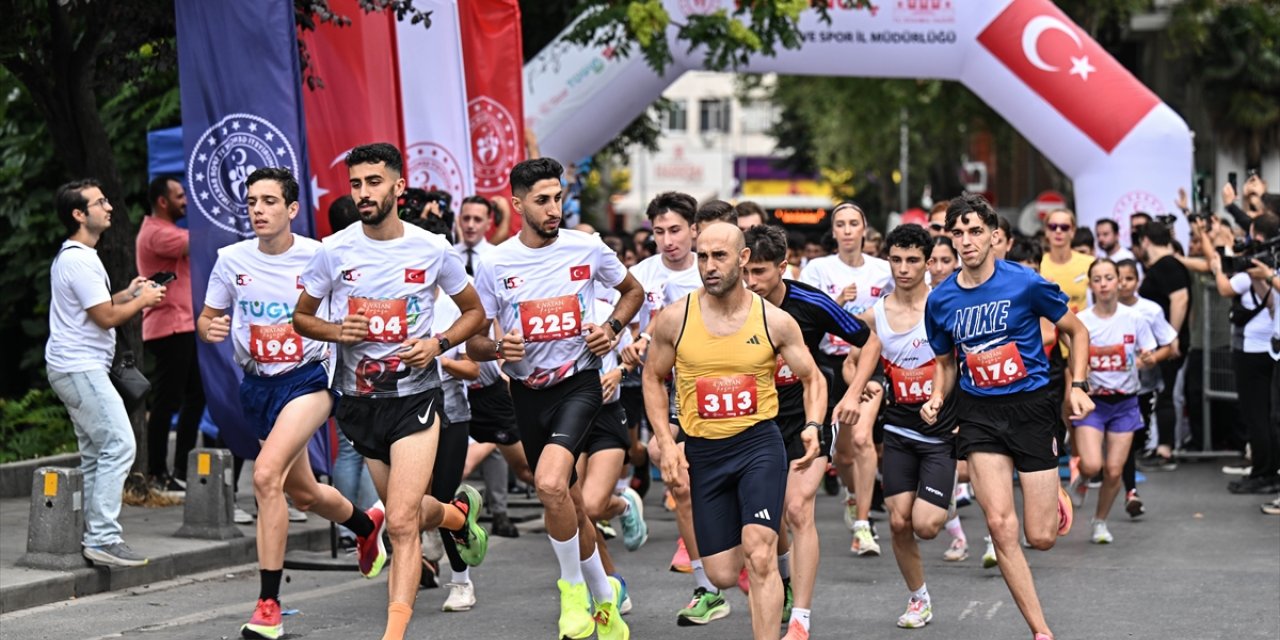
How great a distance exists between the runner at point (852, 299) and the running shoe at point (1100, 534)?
56.2 inches

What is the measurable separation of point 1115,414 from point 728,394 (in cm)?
572

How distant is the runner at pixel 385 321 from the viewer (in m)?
8.26

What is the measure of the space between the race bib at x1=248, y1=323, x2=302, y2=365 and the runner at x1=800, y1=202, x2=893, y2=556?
356 cm

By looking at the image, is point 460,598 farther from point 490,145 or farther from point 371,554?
point 490,145

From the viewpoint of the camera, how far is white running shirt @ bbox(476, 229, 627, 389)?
8828 millimetres

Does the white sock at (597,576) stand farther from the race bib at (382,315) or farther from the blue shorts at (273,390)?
the blue shorts at (273,390)

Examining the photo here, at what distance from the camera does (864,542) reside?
1164 centimetres

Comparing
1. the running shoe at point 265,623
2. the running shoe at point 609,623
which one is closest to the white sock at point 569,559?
the running shoe at point 609,623

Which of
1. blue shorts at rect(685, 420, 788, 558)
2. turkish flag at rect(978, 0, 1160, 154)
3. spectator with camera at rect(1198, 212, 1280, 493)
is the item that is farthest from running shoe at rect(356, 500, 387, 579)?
turkish flag at rect(978, 0, 1160, 154)

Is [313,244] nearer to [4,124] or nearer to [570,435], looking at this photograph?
[570,435]

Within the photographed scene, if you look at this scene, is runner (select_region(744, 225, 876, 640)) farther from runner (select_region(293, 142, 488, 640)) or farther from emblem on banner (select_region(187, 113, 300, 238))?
emblem on banner (select_region(187, 113, 300, 238))

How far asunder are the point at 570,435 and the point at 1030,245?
20.9ft

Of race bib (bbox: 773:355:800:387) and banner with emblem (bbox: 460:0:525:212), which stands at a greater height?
banner with emblem (bbox: 460:0:525:212)

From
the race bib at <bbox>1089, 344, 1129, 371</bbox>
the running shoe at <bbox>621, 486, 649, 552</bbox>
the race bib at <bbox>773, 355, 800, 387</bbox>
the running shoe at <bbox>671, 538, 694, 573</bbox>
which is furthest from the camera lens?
the race bib at <bbox>1089, 344, 1129, 371</bbox>
